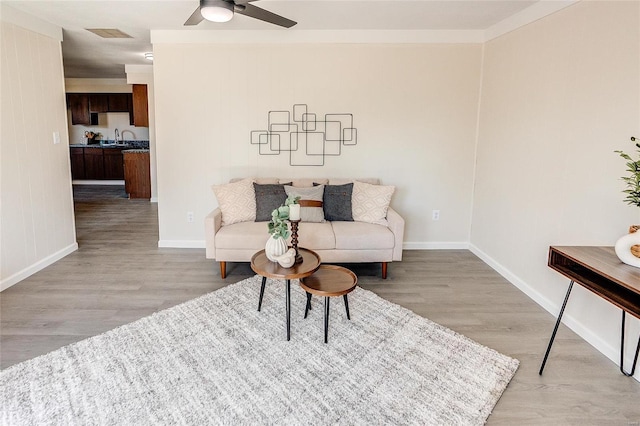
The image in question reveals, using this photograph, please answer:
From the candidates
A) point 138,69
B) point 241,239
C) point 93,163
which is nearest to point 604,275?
point 241,239

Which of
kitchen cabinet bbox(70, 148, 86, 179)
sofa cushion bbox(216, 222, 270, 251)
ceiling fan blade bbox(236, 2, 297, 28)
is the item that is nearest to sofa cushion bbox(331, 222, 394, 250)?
sofa cushion bbox(216, 222, 270, 251)

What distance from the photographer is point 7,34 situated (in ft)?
10.8

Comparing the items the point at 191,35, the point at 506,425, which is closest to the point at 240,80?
the point at 191,35

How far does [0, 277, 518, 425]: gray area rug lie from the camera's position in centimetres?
187

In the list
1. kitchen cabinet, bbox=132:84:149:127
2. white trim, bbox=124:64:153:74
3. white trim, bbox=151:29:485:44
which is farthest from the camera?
kitchen cabinet, bbox=132:84:149:127

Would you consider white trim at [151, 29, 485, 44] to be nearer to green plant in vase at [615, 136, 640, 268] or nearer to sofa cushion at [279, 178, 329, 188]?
sofa cushion at [279, 178, 329, 188]

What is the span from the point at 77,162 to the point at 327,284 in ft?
28.8

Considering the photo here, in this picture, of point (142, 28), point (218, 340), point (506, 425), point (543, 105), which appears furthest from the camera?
point (142, 28)

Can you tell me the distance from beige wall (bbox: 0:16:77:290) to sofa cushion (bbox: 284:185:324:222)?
7.87 feet

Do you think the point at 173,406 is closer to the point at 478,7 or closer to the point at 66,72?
the point at 478,7

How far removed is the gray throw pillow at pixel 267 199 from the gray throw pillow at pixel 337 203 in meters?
0.44

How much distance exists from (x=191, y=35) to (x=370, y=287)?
10.6 ft

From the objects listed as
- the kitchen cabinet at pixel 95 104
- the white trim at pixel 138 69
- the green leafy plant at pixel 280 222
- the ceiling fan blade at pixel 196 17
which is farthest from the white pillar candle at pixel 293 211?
the kitchen cabinet at pixel 95 104

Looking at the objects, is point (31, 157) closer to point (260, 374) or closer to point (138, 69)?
point (260, 374)
